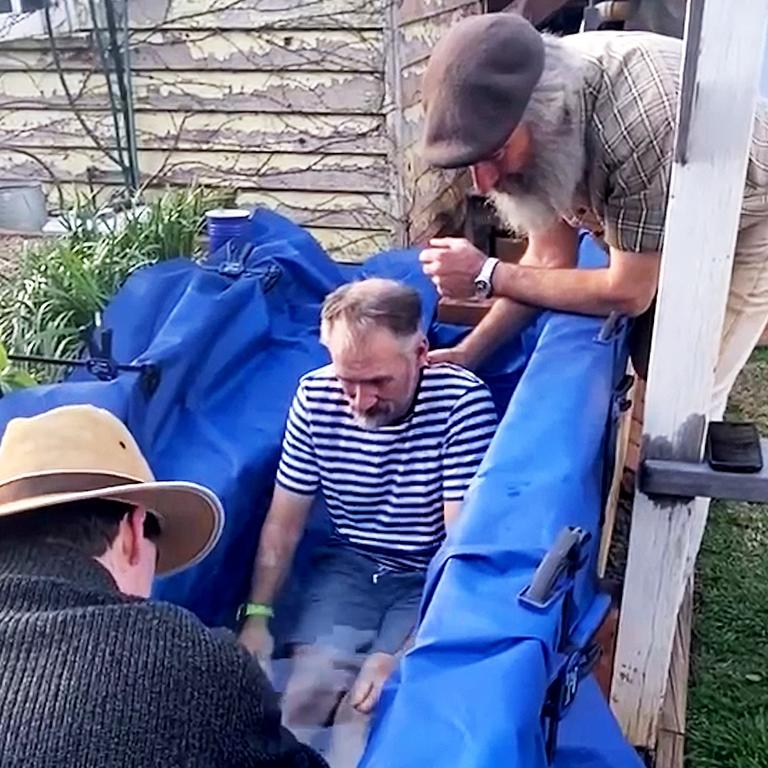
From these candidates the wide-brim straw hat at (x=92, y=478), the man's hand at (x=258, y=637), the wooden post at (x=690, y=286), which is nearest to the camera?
the wide-brim straw hat at (x=92, y=478)

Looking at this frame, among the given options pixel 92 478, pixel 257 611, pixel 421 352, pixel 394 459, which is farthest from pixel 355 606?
pixel 92 478

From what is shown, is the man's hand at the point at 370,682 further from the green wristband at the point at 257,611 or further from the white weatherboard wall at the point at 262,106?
the white weatherboard wall at the point at 262,106

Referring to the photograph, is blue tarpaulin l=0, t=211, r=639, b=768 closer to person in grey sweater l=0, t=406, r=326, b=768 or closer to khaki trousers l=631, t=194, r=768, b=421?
person in grey sweater l=0, t=406, r=326, b=768

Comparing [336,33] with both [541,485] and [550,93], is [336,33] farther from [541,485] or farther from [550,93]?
[541,485]

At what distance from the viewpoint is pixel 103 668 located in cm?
100

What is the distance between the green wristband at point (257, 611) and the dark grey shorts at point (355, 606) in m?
0.06

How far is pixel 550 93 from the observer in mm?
2135

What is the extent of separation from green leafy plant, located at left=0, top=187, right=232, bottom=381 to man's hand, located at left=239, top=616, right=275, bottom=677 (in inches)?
32.6

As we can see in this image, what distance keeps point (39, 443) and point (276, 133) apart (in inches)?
131

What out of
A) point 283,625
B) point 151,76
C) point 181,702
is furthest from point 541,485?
point 151,76

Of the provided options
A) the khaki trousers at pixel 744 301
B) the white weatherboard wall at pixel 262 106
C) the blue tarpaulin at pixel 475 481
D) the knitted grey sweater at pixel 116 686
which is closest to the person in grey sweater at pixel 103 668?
the knitted grey sweater at pixel 116 686

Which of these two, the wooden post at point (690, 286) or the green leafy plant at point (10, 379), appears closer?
the wooden post at point (690, 286)

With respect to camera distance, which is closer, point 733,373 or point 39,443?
point 39,443

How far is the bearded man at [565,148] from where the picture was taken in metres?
2.08
